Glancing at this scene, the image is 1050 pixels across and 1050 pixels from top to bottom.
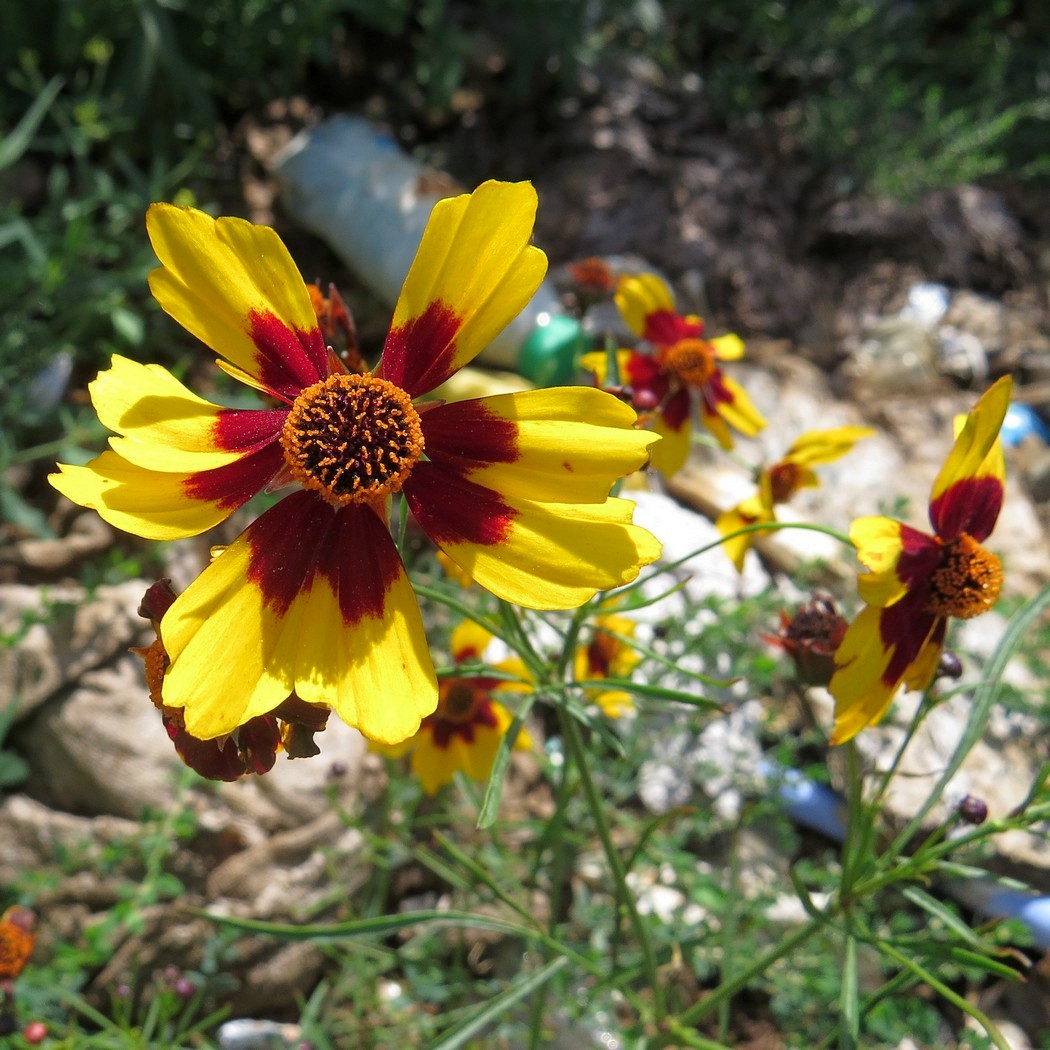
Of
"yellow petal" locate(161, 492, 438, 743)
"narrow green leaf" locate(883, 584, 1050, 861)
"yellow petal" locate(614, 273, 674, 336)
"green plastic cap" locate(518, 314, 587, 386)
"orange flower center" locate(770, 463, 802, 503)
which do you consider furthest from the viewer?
"green plastic cap" locate(518, 314, 587, 386)

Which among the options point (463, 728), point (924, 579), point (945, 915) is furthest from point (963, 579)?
point (463, 728)

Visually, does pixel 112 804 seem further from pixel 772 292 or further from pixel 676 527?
pixel 772 292

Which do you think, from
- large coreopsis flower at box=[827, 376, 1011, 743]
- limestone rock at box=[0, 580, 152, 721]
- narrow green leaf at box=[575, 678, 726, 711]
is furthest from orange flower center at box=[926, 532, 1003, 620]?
limestone rock at box=[0, 580, 152, 721]

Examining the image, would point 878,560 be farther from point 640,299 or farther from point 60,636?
point 60,636

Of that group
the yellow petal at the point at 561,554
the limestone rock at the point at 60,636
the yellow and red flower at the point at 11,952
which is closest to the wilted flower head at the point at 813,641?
the yellow petal at the point at 561,554

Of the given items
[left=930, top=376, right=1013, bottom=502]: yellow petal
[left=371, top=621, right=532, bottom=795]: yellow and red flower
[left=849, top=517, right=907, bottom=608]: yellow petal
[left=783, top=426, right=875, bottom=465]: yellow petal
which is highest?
[left=930, top=376, right=1013, bottom=502]: yellow petal

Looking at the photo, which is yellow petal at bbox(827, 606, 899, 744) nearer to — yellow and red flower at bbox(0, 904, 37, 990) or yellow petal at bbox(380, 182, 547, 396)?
yellow petal at bbox(380, 182, 547, 396)
